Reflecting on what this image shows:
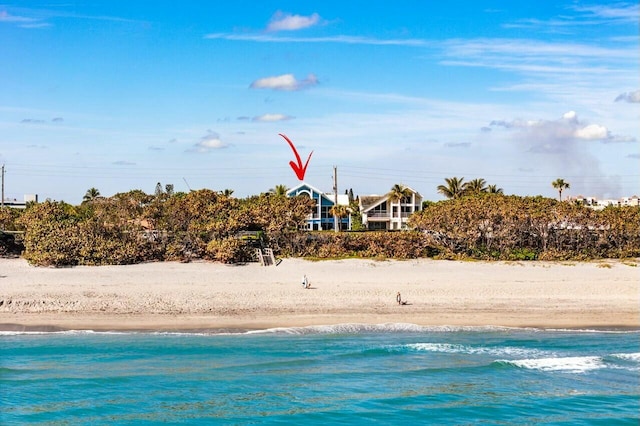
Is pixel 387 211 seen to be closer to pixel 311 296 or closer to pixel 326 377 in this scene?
pixel 311 296

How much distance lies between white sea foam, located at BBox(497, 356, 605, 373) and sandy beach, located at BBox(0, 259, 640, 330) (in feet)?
15.0

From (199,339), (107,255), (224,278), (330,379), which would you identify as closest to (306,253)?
(224,278)

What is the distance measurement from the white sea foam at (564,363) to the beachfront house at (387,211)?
48053 mm

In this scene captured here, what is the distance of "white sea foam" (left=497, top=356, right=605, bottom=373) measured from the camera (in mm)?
23469

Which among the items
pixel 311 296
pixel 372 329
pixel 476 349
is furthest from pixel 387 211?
pixel 476 349

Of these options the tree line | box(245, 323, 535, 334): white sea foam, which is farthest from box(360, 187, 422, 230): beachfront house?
box(245, 323, 535, 334): white sea foam

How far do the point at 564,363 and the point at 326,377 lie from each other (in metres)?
7.71

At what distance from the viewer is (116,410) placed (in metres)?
19.5

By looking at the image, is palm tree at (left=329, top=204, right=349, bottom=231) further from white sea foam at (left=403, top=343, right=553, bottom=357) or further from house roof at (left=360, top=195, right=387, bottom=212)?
white sea foam at (left=403, top=343, right=553, bottom=357)

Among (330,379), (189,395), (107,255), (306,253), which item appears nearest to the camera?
(189,395)

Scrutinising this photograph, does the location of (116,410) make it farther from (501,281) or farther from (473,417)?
(501,281)

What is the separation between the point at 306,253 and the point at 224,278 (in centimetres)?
759

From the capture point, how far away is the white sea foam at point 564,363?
77.0 feet

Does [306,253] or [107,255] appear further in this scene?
[306,253]
